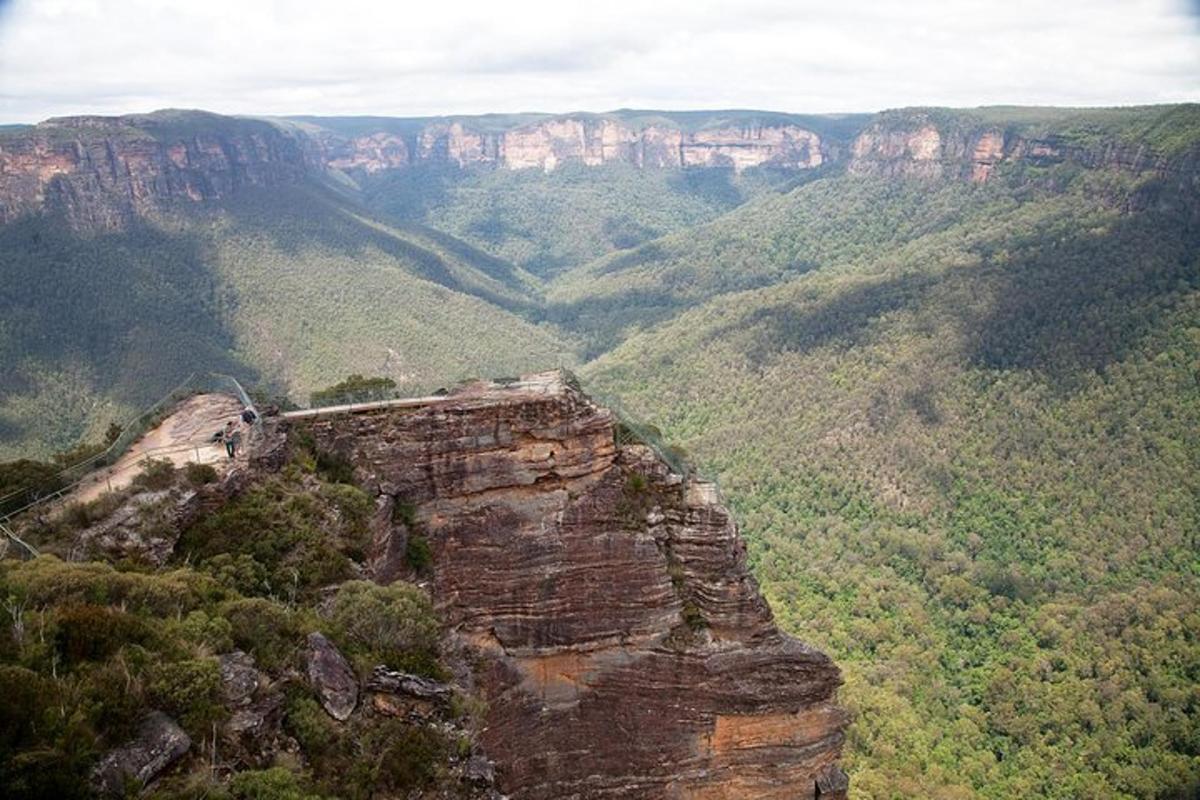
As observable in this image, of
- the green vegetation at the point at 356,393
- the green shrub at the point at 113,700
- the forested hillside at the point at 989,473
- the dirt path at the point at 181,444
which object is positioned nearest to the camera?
the green shrub at the point at 113,700

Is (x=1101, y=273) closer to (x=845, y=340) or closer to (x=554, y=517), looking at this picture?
(x=845, y=340)

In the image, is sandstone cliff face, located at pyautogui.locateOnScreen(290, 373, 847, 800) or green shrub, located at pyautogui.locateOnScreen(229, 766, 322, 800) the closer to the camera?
green shrub, located at pyautogui.locateOnScreen(229, 766, 322, 800)

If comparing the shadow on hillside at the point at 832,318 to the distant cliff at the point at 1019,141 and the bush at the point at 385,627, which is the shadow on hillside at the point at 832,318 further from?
the bush at the point at 385,627

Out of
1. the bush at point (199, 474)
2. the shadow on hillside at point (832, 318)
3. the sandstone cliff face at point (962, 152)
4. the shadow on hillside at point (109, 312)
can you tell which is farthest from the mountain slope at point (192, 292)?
the sandstone cliff face at point (962, 152)

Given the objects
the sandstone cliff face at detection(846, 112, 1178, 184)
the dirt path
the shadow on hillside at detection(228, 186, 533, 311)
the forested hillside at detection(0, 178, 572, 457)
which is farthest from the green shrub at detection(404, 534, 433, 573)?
the shadow on hillside at detection(228, 186, 533, 311)

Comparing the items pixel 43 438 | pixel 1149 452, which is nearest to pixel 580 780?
pixel 1149 452

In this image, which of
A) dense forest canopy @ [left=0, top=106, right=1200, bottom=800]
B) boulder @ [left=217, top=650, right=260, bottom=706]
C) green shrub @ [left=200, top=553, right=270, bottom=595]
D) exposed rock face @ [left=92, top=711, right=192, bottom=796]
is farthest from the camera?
dense forest canopy @ [left=0, top=106, right=1200, bottom=800]

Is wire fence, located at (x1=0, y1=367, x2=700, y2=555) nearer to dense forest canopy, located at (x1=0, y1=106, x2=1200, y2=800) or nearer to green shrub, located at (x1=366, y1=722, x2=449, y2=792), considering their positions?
dense forest canopy, located at (x1=0, y1=106, x2=1200, y2=800)

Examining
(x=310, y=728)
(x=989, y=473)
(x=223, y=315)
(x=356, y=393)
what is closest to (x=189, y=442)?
(x=356, y=393)
